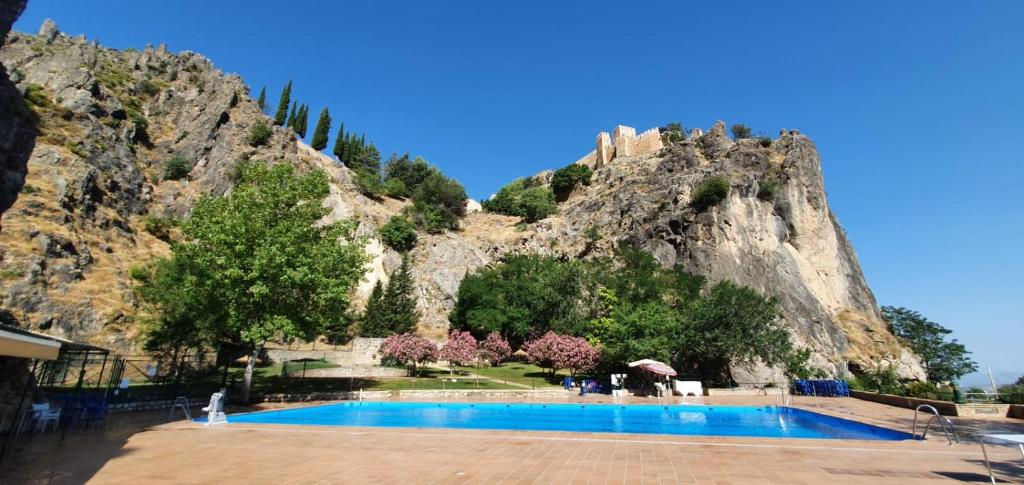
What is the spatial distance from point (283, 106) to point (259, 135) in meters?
18.8

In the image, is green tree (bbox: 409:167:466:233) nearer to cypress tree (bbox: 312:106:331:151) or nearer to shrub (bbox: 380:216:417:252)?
shrub (bbox: 380:216:417:252)

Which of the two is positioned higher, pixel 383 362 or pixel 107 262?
pixel 107 262

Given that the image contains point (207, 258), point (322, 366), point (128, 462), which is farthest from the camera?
point (322, 366)

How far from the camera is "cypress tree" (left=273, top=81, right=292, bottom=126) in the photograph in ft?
231

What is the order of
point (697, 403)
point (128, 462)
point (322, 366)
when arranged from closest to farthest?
point (128, 462) → point (697, 403) → point (322, 366)

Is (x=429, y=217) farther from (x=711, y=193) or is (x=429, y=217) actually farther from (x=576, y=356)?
(x=576, y=356)

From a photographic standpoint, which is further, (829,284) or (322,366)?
(829,284)

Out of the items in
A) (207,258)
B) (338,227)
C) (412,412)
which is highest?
(338,227)

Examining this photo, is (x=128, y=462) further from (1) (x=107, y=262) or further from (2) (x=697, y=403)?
(1) (x=107, y=262)

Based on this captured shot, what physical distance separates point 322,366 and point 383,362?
14.3 feet

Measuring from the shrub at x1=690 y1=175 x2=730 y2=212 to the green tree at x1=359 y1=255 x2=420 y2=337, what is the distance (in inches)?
1307

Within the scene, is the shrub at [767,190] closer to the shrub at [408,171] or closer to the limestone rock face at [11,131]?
the shrub at [408,171]

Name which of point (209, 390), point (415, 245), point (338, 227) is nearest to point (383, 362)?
point (209, 390)

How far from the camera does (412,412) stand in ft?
61.3
